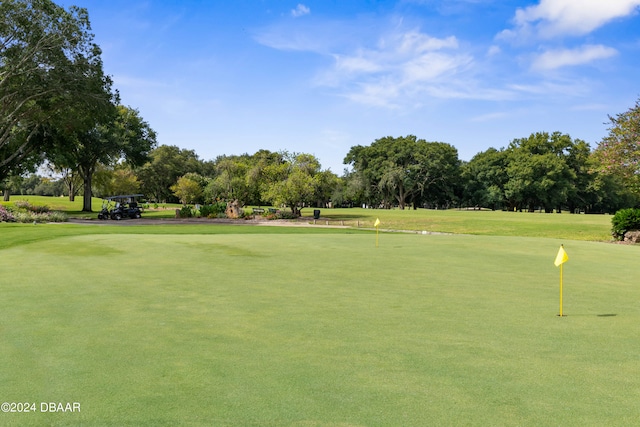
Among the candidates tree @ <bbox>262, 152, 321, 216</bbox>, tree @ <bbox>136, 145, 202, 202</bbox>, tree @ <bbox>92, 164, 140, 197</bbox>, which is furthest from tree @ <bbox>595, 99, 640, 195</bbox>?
tree @ <bbox>136, 145, 202, 202</bbox>

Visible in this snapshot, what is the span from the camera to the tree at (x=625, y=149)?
25.3 metres

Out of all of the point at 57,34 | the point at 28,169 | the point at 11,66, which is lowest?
the point at 28,169

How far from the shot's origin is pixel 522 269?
11.1 metres

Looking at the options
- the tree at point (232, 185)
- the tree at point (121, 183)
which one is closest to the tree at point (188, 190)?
the tree at point (121, 183)

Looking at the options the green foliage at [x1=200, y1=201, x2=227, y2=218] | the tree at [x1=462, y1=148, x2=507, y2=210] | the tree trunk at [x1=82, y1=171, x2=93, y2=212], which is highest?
the tree at [x1=462, y1=148, x2=507, y2=210]

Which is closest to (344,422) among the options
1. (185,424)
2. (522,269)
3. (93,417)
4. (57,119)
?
(185,424)

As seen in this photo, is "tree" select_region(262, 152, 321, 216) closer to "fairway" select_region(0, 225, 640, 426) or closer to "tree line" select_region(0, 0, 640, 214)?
"tree line" select_region(0, 0, 640, 214)

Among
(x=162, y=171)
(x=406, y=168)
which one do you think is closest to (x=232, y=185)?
(x=406, y=168)

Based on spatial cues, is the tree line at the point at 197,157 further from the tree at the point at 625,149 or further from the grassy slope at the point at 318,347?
the grassy slope at the point at 318,347

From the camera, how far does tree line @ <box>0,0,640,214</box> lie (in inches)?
1224

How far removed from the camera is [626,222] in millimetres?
23969

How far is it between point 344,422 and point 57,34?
3673 cm

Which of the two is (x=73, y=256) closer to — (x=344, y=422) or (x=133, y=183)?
(x=344, y=422)

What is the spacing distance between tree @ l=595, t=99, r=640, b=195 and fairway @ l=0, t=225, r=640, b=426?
19005mm
